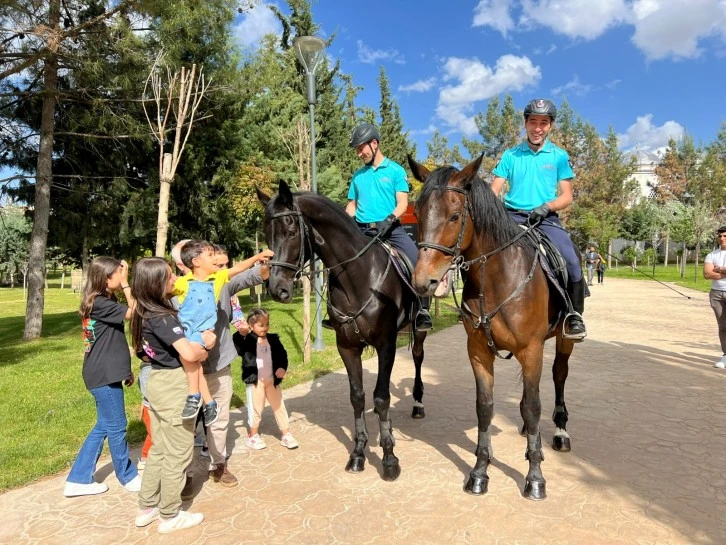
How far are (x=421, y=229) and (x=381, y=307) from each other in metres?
1.08

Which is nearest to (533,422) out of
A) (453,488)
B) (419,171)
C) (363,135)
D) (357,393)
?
(453,488)

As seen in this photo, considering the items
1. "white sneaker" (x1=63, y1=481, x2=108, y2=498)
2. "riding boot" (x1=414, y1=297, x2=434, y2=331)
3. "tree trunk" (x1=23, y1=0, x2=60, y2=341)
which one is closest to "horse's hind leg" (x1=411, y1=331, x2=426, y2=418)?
"riding boot" (x1=414, y1=297, x2=434, y2=331)

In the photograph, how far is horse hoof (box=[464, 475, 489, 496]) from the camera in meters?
3.50

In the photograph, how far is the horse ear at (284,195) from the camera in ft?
11.2

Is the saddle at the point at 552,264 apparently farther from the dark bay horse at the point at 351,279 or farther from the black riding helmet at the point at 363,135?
the black riding helmet at the point at 363,135

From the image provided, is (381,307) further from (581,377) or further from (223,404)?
(581,377)

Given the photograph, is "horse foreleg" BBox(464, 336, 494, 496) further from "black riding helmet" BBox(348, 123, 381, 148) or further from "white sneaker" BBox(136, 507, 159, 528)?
"white sneaker" BBox(136, 507, 159, 528)

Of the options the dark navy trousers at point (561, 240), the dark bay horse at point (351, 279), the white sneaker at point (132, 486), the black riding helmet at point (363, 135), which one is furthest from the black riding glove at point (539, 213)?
the white sneaker at point (132, 486)

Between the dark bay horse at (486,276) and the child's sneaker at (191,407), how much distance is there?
1.73 m

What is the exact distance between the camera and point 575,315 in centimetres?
386

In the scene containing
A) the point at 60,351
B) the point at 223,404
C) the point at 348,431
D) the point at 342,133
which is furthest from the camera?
the point at 342,133

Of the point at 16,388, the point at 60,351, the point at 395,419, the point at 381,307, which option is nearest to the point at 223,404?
the point at 381,307

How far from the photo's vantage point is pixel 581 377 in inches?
271

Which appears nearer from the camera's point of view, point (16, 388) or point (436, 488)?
point (436, 488)
